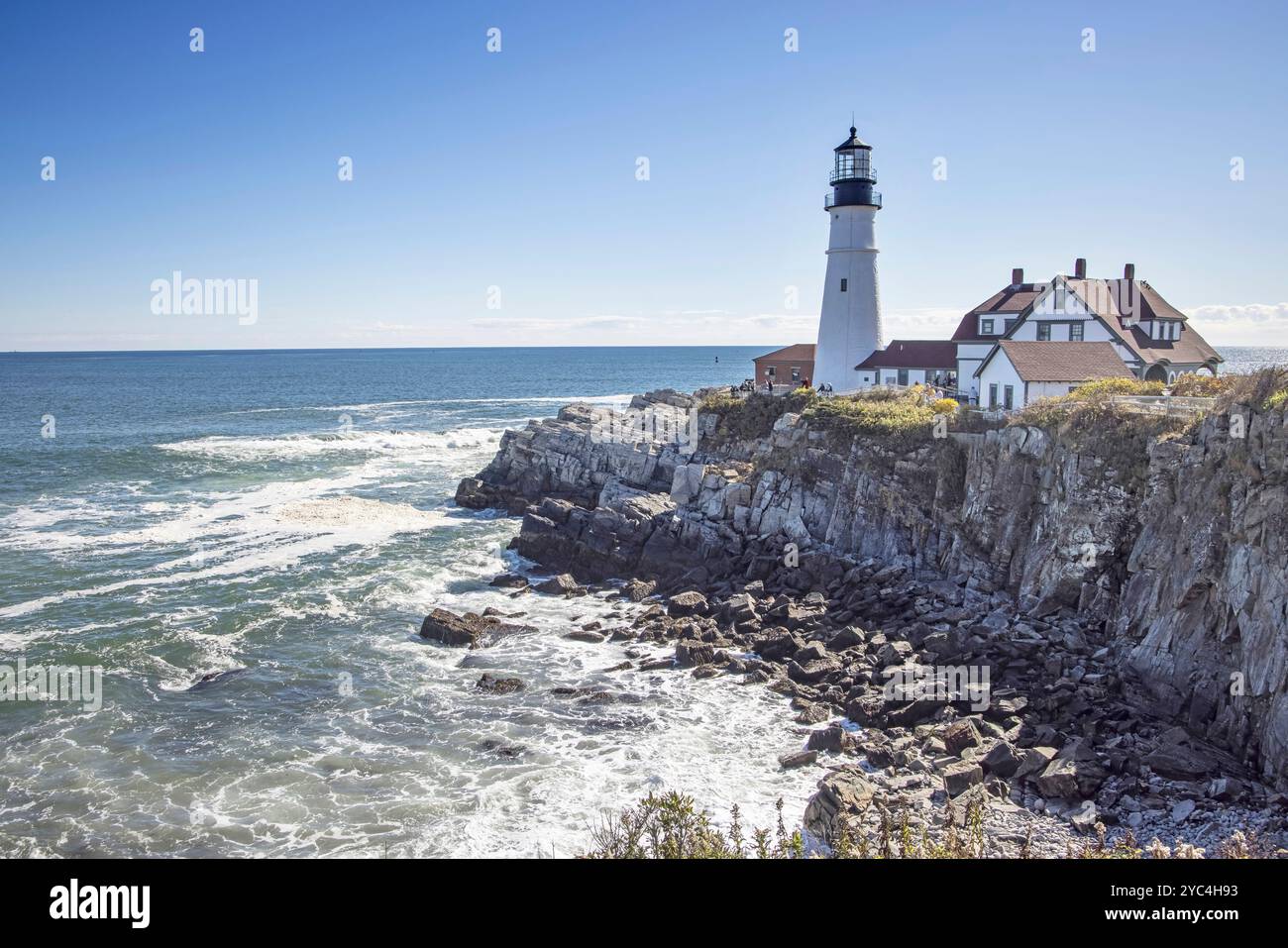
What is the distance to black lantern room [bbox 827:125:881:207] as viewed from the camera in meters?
39.8

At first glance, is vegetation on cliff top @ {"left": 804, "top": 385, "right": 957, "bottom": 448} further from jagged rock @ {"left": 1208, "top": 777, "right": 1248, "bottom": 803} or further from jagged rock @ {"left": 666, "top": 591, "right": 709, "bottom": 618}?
jagged rock @ {"left": 1208, "top": 777, "right": 1248, "bottom": 803}

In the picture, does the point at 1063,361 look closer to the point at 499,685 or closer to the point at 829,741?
the point at 829,741

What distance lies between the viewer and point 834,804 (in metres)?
14.2

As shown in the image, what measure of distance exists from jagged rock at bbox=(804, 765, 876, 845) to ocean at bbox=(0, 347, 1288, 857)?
2.80 ft

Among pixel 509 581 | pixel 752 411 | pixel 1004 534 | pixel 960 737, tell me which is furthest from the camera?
pixel 752 411

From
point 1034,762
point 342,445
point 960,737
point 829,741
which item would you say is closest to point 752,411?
point 829,741

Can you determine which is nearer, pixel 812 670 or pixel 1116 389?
pixel 812 670

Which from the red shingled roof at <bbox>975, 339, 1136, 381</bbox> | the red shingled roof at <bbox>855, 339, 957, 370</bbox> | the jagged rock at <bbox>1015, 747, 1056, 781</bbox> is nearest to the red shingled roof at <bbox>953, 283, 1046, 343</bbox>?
the red shingled roof at <bbox>855, 339, 957, 370</bbox>

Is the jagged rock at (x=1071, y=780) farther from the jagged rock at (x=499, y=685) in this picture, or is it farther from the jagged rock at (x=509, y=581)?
the jagged rock at (x=509, y=581)

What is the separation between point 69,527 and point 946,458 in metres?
34.4

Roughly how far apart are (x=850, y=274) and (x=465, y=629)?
25826mm

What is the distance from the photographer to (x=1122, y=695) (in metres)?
18.2

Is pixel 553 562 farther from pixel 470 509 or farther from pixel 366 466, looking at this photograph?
pixel 366 466
